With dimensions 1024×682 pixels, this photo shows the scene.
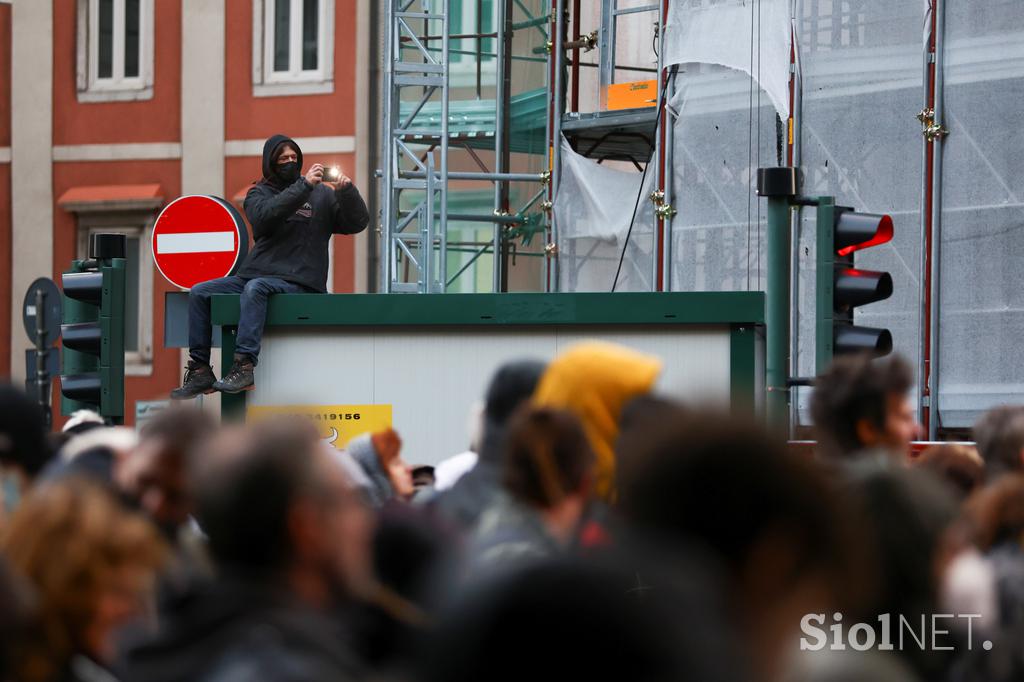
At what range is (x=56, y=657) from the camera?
310 centimetres

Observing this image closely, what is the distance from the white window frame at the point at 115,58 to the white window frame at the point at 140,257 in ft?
6.39

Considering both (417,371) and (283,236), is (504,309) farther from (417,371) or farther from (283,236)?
(283,236)

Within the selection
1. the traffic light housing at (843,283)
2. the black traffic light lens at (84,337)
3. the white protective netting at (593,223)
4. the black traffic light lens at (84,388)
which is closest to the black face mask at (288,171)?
the black traffic light lens at (84,337)

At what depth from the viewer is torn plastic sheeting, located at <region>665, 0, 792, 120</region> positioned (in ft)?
50.6

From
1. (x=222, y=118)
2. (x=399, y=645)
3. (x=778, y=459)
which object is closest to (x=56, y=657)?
(x=399, y=645)

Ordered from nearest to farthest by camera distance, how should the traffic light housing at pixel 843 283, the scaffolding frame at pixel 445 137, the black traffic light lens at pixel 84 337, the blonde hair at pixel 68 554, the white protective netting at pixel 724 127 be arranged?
the blonde hair at pixel 68 554, the traffic light housing at pixel 843 283, the black traffic light lens at pixel 84 337, the white protective netting at pixel 724 127, the scaffolding frame at pixel 445 137

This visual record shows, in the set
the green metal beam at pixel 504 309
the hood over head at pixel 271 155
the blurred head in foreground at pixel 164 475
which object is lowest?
the blurred head in foreground at pixel 164 475

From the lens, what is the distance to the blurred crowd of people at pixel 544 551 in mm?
2039

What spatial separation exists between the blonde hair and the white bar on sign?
9.11 meters

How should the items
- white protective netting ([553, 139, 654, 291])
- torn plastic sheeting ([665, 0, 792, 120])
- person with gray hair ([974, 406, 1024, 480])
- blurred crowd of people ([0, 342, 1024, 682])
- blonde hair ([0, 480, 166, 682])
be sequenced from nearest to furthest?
blurred crowd of people ([0, 342, 1024, 682]), blonde hair ([0, 480, 166, 682]), person with gray hair ([974, 406, 1024, 480]), torn plastic sheeting ([665, 0, 792, 120]), white protective netting ([553, 139, 654, 291])

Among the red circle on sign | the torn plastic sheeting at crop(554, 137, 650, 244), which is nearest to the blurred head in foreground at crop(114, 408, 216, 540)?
the red circle on sign

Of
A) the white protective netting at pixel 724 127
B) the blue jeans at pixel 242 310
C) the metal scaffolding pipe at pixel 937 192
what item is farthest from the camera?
the white protective netting at pixel 724 127

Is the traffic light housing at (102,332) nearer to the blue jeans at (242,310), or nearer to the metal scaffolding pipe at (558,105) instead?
the blue jeans at (242,310)

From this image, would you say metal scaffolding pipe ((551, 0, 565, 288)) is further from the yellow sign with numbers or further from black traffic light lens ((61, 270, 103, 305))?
the yellow sign with numbers
